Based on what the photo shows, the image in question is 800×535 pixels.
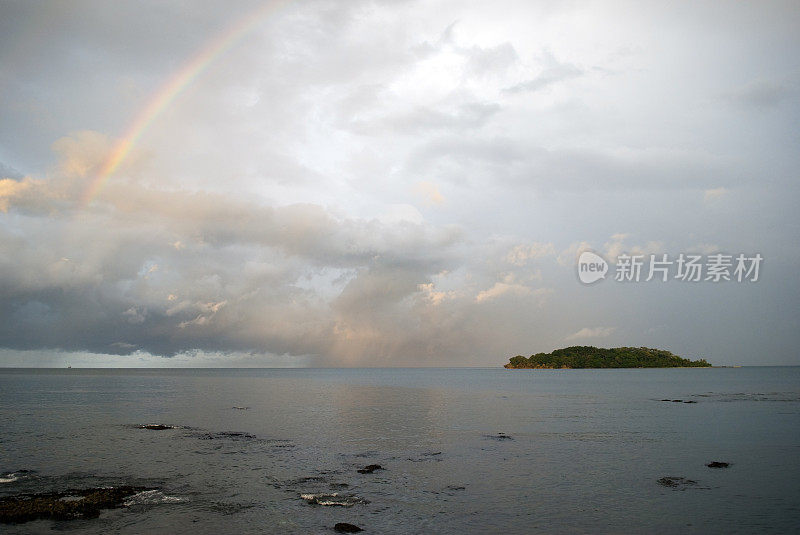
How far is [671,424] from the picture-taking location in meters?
56.3

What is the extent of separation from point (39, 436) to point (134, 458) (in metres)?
17.9

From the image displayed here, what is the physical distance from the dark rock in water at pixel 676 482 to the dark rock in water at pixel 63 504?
1140 inches

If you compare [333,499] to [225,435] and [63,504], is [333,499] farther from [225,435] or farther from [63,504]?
[225,435]

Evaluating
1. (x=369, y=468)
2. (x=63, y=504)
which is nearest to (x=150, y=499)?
(x=63, y=504)

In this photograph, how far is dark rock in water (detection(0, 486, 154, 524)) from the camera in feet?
73.6

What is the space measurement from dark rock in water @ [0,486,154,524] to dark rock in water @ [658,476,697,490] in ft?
95.0

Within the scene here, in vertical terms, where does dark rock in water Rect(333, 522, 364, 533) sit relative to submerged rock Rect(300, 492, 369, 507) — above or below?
above

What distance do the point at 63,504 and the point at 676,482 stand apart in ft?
106

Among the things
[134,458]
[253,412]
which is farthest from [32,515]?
[253,412]

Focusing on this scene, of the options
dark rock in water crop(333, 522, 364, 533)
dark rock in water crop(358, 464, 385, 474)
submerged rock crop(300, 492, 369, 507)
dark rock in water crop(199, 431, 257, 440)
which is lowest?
dark rock in water crop(199, 431, 257, 440)

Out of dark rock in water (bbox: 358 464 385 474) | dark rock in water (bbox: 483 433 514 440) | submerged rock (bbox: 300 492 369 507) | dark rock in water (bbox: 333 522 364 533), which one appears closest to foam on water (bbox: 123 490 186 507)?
submerged rock (bbox: 300 492 369 507)

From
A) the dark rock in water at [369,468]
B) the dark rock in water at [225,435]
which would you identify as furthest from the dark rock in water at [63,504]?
the dark rock in water at [225,435]

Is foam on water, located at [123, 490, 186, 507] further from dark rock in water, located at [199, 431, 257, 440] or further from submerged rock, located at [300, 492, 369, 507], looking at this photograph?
dark rock in water, located at [199, 431, 257, 440]

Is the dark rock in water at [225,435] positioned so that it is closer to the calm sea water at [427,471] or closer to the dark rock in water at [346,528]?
the calm sea water at [427,471]
